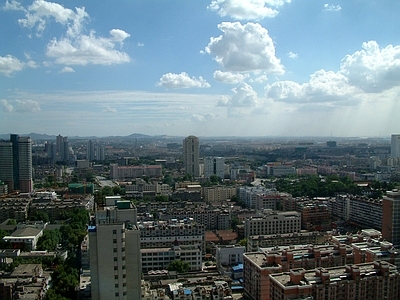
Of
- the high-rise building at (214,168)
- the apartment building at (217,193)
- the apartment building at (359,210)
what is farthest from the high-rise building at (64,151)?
the apartment building at (359,210)

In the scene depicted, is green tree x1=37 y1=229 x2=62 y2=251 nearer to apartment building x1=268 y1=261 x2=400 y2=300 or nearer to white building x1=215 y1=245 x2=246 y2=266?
white building x1=215 y1=245 x2=246 y2=266

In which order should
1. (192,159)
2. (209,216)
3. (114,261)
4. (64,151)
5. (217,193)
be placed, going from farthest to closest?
(64,151) < (192,159) < (217,193) < (209,216) < (114,261)

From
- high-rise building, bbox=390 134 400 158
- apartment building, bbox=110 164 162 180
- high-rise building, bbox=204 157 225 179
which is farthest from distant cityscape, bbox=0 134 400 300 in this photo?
high-rise building, bbox=390 134 400 158

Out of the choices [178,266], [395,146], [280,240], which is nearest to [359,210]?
[280,240]

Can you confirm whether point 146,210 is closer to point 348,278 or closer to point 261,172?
point 348,278

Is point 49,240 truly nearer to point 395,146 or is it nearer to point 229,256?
point 229,256

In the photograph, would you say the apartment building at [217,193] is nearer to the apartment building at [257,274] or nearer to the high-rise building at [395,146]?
the apartment building at [257,274]
